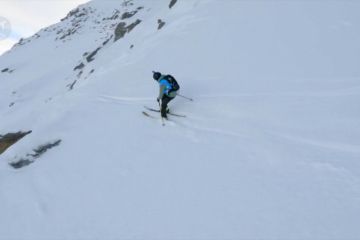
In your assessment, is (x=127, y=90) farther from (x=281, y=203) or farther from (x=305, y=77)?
(x=281, y=203)

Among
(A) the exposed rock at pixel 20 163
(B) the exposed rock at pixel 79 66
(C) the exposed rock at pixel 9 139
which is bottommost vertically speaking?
(B) the exposed rock at pixel 79 66

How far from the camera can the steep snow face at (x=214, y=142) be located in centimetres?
662

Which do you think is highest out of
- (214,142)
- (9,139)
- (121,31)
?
(121,31)

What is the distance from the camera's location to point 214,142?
30.4 feet

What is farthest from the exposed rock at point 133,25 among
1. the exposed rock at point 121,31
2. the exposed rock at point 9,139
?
the exposed rock at point 9,139

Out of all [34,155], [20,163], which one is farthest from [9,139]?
[20,163]

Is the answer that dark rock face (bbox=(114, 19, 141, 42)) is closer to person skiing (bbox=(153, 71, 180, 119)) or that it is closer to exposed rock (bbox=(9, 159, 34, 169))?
person skiing (bbox=(153, 71, 180, 119))

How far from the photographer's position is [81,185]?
838 centimetres

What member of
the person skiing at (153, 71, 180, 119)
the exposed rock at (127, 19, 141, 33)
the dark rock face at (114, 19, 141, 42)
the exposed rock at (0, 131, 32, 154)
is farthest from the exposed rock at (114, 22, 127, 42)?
the person skiing at (153, 71, 180, 119)

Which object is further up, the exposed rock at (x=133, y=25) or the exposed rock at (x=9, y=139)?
the exposed rock at (x=133, y=25)

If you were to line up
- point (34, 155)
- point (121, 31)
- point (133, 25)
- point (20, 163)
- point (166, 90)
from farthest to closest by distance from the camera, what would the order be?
point (121, 31) → point (133, 25) → point (166, 90) → point (34, 155) → point (20, 163)

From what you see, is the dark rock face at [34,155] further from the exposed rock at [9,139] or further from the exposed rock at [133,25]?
the exposed rock at [133,25]

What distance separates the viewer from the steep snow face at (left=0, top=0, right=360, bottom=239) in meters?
6.62

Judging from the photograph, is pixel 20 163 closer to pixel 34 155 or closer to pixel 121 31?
pixel 34 155
